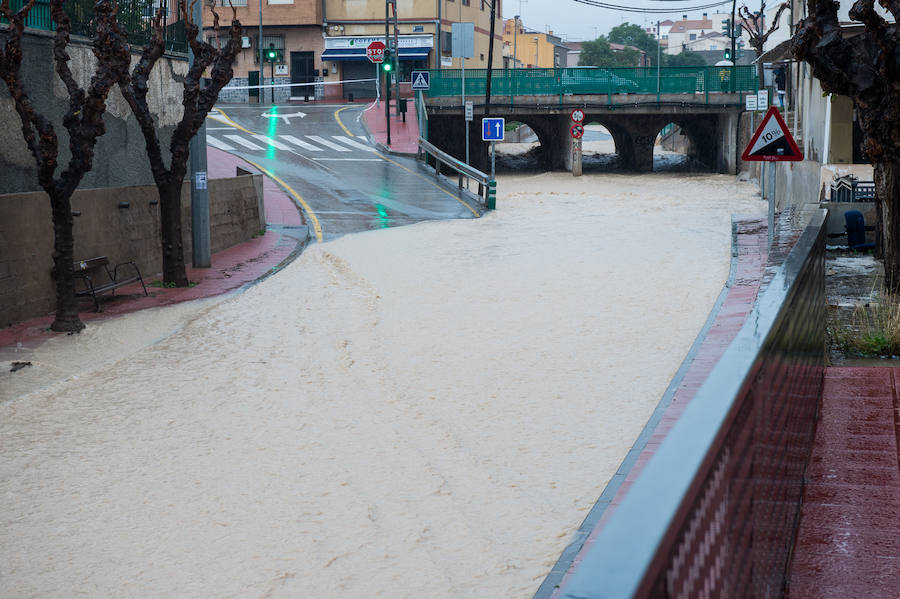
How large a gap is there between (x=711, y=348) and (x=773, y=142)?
20.7ft

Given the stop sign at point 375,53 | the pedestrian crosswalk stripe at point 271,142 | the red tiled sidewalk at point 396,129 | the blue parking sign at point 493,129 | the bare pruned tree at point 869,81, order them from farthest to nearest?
the stop sign at point 375,53 < the red tiled sidewalk at point 396,129 < the pedestrian crosswalk stripe at point 271,142 < the blue parking sign at point 493,129 < the bare pruned tree at point 869,81

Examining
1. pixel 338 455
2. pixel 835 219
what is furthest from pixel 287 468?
pixel 835 219

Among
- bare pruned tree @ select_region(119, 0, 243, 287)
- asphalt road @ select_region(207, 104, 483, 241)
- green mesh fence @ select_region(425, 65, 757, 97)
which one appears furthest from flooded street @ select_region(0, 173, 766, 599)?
green mesh fence @ select_region(425, 65, 757, 97)

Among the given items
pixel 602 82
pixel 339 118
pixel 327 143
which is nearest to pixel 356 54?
pixel 339 118

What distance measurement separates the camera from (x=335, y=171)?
38.4 m

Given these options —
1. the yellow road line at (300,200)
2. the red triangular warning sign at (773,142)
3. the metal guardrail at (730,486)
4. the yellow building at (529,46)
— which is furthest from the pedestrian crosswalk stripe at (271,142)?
the yellow building at (529,46)

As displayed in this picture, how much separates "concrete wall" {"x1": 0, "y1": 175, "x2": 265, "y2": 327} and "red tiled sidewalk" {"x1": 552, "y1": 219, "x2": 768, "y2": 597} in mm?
9335

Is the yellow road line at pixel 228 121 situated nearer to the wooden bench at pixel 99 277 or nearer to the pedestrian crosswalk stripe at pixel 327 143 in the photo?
the pedestrian crosswalk stripe at pixel 327 143

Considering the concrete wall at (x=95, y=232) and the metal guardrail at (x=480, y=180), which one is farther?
the metal guardrail at (x=480, y=180)

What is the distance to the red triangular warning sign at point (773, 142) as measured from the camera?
17.3 m

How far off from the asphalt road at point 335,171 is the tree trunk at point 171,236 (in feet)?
23.5

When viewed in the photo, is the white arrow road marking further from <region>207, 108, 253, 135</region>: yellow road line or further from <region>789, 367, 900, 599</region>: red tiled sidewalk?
<region>789, 367, 900, 599</region>: red tiled sidewalk

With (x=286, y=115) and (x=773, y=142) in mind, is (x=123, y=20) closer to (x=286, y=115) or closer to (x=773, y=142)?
(x=773, y=142)

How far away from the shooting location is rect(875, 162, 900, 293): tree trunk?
14156 millimetres
